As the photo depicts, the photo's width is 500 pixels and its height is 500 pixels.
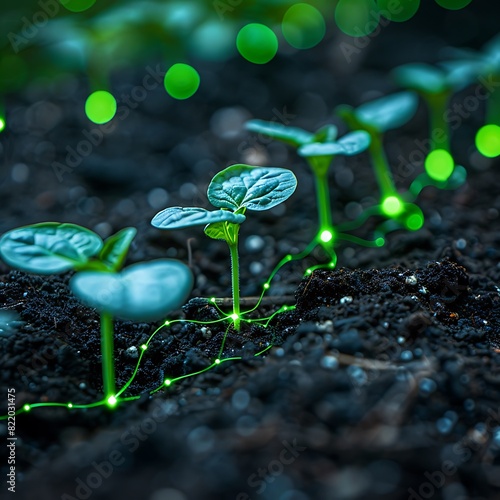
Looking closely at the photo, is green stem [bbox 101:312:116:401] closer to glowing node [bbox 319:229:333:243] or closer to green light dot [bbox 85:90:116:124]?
glowing node [bbox 319:229:333:243]

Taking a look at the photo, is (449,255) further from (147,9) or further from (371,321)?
(147,9)

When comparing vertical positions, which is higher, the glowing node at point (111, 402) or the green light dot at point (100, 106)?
the green light dot at point (100, 106)

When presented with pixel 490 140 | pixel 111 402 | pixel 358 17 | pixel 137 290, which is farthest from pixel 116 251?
pixel 358 17

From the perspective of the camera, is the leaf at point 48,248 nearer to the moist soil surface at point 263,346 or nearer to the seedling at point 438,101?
the moist soil surface at point 263,346

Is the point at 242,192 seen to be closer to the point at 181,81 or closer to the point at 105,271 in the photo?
the point at 105,271

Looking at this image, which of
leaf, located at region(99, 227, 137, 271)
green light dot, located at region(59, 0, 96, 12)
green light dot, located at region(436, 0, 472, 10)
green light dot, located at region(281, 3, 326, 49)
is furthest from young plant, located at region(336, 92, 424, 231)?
green light dot, located at region(59, 0, 96, 12)

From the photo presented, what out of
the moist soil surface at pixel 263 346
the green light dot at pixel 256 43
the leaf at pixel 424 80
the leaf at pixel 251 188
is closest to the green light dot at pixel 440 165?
the moist soil surface at pixel 263 346

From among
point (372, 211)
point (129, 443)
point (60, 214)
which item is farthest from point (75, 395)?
point (372, 211)
